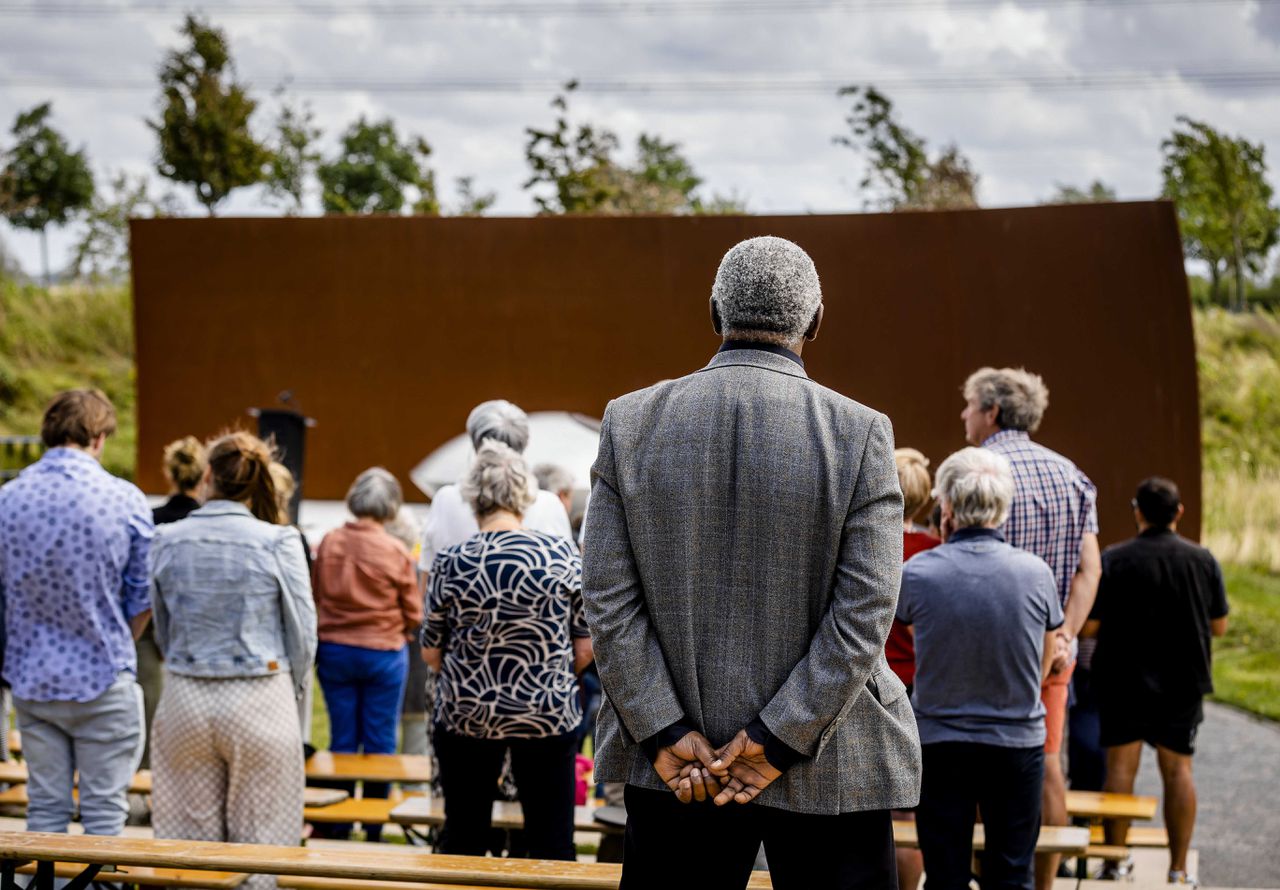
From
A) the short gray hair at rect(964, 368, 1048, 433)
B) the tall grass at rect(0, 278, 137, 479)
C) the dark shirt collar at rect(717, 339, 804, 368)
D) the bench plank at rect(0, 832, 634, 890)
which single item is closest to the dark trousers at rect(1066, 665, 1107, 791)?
the short gray hair at rect(964, 368, 1048, 433)

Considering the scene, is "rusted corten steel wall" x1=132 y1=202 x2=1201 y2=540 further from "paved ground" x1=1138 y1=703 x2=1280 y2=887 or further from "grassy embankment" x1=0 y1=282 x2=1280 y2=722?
"grassy embankment" x1=0 y1=282 x2=1280 y2=722

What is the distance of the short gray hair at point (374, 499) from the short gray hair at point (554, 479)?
70 centimetres

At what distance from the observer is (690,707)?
2.19 m

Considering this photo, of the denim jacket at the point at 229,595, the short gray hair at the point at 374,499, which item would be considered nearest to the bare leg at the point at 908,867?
the denim jacket at the point at 229,595

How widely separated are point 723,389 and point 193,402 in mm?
8936

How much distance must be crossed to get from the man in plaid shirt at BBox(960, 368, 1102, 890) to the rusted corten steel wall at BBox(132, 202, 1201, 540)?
15.0ft

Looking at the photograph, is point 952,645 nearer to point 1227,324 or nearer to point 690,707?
point 690,707

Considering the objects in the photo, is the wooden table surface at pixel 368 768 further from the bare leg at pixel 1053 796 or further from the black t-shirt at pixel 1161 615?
the black t-shirt at pixel 1161 615

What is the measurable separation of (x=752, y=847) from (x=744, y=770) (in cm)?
16

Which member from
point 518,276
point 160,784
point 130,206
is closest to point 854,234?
point 518,276

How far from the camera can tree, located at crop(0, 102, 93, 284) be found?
101 feet

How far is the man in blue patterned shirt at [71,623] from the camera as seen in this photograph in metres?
4.08

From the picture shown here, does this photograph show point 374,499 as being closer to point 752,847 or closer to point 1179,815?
point 1179,815

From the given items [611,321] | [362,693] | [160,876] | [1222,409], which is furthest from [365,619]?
[1222,409]
